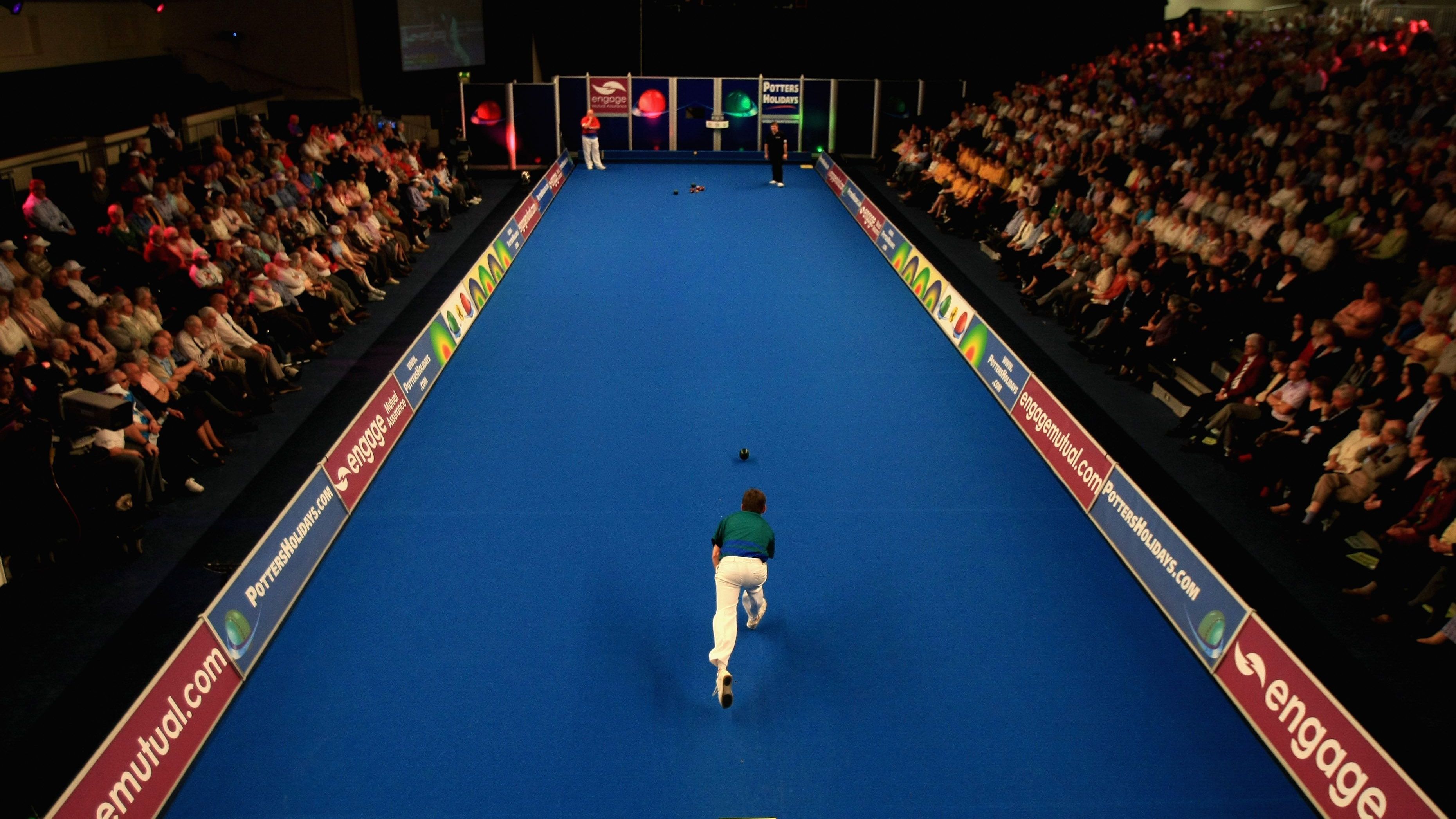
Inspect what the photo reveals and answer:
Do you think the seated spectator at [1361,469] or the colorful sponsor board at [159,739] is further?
the seated spectator at [1361,469]

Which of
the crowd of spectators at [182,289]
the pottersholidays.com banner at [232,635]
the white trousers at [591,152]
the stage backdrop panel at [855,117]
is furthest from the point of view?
the stage backdrop panel at [855,117]

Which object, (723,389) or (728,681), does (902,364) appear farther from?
(728,681)

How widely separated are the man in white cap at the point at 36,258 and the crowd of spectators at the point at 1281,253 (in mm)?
14156

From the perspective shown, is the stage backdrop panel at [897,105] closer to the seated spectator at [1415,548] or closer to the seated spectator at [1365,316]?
the seated spectator at [1365,316]

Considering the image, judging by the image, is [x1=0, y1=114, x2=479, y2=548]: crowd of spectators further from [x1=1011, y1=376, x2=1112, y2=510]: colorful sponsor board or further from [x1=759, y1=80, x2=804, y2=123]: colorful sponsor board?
[x1=759, y1=80, x2=804, y2=123]: colorful sponsor board

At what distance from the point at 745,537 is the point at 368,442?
483cm

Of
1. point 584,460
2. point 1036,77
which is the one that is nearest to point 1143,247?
point 584,460

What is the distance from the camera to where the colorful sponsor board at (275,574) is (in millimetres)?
6938

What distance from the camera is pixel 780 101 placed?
31.3m

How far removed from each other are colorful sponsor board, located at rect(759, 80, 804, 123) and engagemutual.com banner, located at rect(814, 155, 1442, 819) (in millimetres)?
20497

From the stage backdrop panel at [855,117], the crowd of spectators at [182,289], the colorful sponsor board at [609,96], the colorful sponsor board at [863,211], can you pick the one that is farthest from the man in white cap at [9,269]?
the stage backdrop panel at [855,117]

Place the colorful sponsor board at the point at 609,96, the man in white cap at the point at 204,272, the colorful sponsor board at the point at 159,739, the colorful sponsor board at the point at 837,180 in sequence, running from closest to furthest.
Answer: the colorful sponsor board at the point at 159,739 → the man in white cap at the point at 204,272 → the colorful sponsor board at the point at 837,180 → the colorful sponsor board at the point at 609,96

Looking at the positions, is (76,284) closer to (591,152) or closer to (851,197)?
(851,197)

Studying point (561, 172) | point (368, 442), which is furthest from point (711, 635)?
point (561, 172)
